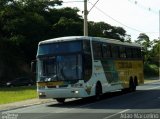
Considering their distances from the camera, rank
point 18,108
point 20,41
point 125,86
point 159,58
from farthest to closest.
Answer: point 159,58 < point 20,41 < point 125,86 < point 18,108

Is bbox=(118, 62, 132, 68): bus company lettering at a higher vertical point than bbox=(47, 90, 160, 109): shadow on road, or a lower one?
higher

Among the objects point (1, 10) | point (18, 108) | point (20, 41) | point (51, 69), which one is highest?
point (1, 10)

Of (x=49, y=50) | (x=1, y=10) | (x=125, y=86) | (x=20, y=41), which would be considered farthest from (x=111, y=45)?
(x=1, y=10)

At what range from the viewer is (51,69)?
24.8 m

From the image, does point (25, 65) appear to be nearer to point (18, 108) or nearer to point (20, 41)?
point (20, 41)

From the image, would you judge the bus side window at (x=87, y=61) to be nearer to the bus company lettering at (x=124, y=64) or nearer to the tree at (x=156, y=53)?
the bus company lettering at (x=124, y=64)

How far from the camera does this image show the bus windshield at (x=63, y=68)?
2450 centimetres

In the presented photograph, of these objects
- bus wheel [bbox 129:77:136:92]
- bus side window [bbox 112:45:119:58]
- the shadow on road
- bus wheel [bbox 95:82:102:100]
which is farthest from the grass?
bus wheel [bbox 129:77:136:92]

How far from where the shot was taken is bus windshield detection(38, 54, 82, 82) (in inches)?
965

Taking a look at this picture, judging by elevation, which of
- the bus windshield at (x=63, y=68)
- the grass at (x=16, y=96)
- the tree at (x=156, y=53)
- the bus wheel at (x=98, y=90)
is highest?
the tree at (x=156, y=53)

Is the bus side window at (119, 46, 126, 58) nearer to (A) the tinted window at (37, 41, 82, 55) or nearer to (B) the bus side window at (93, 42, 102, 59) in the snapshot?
(B) the bus side window at (93, 42, 102, 59)

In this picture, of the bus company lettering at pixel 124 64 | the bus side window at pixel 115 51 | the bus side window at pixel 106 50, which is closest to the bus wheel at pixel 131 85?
the bus company lettering at pixel 124 64

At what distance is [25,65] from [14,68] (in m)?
2.58

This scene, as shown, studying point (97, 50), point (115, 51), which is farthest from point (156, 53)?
point (97, 50)
